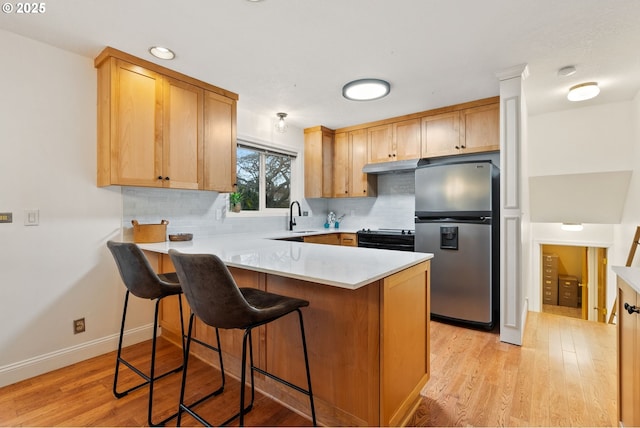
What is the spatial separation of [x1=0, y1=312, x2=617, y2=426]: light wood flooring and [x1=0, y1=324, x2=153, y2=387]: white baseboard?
6cm

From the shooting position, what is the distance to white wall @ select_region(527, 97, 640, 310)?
3.44 m

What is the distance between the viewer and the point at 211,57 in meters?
2.44

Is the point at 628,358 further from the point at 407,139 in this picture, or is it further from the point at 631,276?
the point at 407,139

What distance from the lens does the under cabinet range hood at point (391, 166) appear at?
3.71 m

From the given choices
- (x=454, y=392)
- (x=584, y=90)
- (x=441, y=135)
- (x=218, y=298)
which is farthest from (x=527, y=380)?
(x=584, y=90)

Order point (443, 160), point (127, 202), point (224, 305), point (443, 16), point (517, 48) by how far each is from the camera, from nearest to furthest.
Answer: point (224, 305) → point (443, 16) → point (517, 48) → point (127, 202) → point (443, 160)

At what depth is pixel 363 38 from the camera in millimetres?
2160

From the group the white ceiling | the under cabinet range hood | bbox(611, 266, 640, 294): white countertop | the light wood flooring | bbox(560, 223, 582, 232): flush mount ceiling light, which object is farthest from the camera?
bbox(560, 223, 582, 232): flush mount ceiling light

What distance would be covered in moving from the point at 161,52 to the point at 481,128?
3.10m

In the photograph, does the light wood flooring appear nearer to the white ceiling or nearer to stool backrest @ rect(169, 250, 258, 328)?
stool backrest @ rect(169, 250, 258, 328)

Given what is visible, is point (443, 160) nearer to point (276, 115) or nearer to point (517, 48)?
point (517, 48)

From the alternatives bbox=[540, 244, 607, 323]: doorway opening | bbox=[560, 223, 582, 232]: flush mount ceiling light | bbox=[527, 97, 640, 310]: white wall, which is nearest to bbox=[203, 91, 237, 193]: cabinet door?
bbox=[527, 97, 640, 310]: white wall

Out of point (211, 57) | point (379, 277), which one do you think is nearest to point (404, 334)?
point (379, 277)

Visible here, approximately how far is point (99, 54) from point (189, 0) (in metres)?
1.13
